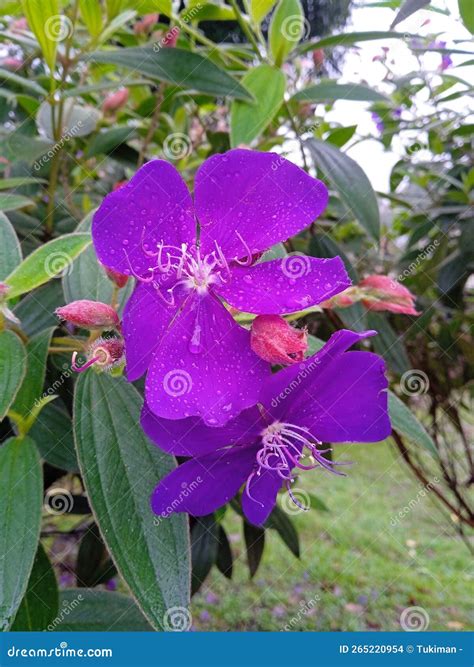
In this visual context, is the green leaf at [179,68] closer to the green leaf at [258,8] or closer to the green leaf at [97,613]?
the green leaf at [258,8]

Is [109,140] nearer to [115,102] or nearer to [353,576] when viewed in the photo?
[115,102]

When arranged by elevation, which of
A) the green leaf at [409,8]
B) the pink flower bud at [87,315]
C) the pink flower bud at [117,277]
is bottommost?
the pink flower bud at [87,315]

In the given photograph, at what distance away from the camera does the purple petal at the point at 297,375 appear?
1.47 feet

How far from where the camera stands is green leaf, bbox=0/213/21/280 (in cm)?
62

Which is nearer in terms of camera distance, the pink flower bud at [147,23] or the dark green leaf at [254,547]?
the pink flower bud at [147,23]

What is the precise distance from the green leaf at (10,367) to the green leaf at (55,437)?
148mm

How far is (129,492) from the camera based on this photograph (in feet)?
1.71

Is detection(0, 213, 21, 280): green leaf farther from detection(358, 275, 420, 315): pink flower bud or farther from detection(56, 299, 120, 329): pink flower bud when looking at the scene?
detection(358, 275, 420, 315): pink flower bud

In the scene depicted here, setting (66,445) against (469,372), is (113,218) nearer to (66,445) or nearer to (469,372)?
(66,445)

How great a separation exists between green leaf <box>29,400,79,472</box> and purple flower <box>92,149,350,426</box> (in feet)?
0.92

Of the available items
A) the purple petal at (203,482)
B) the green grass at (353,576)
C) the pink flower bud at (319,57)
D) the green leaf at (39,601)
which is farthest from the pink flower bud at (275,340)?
the green grass at (353,576)

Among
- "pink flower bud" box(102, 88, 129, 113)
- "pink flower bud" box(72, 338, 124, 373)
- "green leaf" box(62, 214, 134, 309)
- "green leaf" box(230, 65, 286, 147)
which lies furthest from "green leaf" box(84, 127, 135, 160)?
"pink flower bud" box(72, 338, 124, 373)

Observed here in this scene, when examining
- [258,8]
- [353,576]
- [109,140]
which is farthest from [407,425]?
[353,576]

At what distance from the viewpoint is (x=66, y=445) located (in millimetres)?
694
